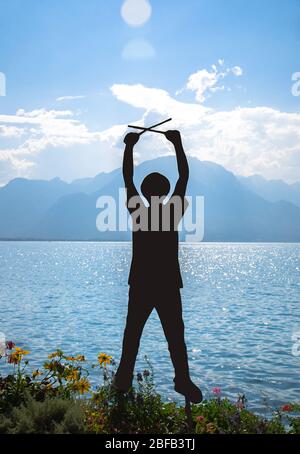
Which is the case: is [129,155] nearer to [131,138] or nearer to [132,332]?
[131,138]

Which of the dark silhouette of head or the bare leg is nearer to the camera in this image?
the bare leg

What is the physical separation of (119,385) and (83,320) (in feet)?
84.4

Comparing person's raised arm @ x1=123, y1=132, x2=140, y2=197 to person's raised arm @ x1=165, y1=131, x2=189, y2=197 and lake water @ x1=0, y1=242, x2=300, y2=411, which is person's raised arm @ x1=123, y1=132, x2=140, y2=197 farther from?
lake water @ x1=0, y1=242, x2=300, y2=411

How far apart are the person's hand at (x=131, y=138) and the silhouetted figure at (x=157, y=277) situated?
0.61 metres

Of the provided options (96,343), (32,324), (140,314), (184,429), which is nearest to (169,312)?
(140,314)

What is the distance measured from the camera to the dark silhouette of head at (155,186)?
7.52 m

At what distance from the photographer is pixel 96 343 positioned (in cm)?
2323

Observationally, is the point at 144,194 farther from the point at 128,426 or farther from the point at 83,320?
the point at 83,320

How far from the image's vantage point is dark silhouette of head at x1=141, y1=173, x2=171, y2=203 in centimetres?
752

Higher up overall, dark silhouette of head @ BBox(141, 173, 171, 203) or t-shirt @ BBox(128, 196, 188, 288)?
dark silhouette of head @ BBox(141, 173, 171, 203)

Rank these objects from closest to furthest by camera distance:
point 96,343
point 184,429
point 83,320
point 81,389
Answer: point 184,429 < point 81,389 < point 96,343 < point 83,320

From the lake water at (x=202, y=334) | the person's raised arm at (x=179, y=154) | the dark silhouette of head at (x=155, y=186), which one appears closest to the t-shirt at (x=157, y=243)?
the dark silhouette of head at (x=155, y=186)

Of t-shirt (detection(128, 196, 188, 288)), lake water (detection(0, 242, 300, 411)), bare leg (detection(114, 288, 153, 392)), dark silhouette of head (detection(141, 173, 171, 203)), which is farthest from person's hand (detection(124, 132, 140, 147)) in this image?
lake water (detection(0, 242, 300, 411))

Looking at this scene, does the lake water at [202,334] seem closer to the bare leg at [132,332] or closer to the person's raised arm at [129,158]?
the bare leg at [132,332]
